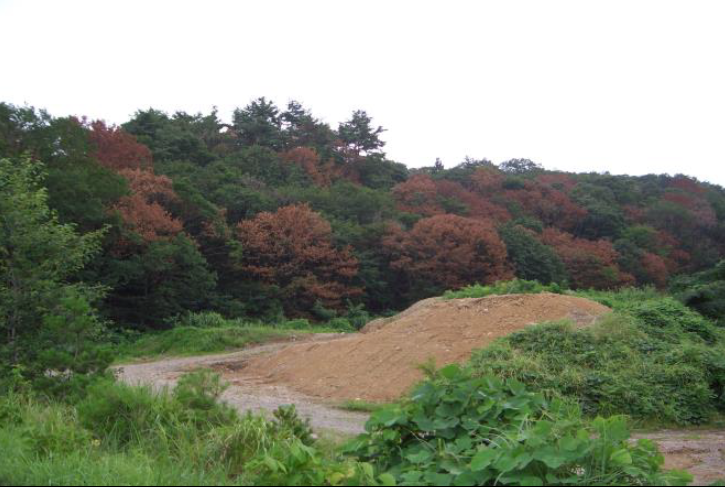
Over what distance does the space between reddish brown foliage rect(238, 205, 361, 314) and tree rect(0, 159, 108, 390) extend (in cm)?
1720

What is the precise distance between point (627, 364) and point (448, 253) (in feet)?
61.8

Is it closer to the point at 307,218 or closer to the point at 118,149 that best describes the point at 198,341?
the point at 307,218

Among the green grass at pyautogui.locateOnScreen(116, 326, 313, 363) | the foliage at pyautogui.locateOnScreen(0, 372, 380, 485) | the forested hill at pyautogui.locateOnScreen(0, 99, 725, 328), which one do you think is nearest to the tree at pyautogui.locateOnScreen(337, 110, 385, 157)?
the forested hill at pyautogui.locateOnScreen(0, 99, 725, 328)

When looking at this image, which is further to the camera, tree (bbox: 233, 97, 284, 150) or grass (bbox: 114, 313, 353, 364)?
tree (bbox: 233, 97, 284, 150)

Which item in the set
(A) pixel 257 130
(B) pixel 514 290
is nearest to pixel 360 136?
(A) pixel 257 130

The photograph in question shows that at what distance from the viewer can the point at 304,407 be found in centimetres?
970

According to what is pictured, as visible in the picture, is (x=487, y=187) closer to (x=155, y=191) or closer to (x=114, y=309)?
(x=155, y=191)

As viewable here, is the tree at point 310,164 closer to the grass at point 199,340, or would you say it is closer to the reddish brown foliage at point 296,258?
the reddish brown foliage at point 296,258

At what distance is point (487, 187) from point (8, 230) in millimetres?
38804

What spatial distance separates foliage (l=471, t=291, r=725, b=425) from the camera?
28.2 ft

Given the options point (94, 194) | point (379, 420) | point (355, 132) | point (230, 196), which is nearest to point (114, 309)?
point (94, 194)

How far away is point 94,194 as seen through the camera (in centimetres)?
2009

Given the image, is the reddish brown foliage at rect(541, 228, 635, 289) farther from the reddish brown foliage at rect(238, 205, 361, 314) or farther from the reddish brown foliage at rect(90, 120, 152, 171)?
the reddish brown foliage at rect(90, 120, 152, 171)

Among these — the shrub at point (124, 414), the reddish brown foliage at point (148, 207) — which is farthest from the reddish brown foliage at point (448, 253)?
the shrub at point (124, 414)
